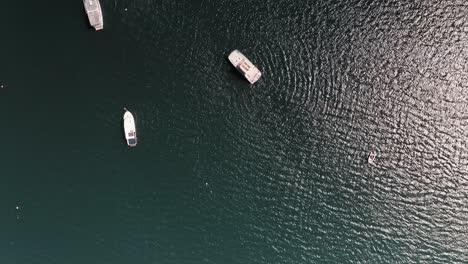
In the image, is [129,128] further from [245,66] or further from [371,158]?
[371,158]

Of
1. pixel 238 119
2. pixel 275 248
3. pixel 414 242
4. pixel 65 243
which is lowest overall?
pixel 65 243

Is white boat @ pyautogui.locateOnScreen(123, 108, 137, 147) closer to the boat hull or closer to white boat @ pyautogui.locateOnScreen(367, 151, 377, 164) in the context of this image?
→ the boat hull

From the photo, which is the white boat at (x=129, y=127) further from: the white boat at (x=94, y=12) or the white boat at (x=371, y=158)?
the white boat at (x=371, y=158)

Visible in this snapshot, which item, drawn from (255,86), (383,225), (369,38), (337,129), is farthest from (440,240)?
(255,86)

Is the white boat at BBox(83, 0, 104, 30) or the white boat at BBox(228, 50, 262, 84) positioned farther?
the white boat at BBox(83, 0, 104, 30)

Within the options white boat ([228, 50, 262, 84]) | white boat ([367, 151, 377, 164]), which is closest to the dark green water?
white boat ([367, 151, 377, 164])

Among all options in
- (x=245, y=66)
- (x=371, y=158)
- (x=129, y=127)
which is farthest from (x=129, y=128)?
(x=371, y=158)

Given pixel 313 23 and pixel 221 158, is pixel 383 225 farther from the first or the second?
pixel 313 23
